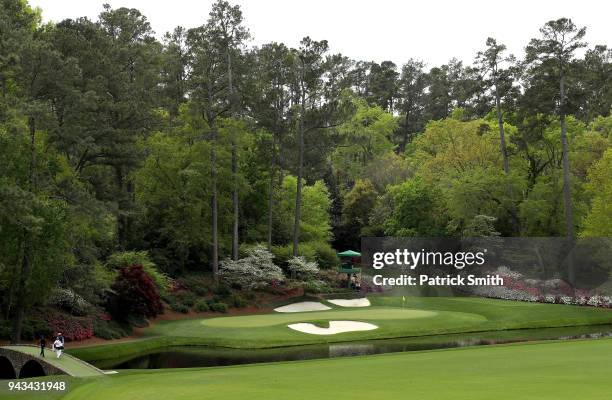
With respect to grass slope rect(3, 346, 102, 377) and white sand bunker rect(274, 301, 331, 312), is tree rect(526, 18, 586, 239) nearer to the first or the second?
white sand bunker rect(274, 301, 331, 312)

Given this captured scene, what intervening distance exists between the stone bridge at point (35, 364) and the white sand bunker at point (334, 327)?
604 inches

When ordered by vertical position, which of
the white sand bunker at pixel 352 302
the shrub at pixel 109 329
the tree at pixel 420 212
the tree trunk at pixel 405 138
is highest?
the tree trunk at pixel 405 138

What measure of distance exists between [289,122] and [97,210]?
26504mm

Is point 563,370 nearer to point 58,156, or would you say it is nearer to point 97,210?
point 97,210

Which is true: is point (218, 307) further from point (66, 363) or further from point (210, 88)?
point (66, 363)

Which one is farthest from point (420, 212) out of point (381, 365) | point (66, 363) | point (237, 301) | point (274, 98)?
point (66, 363)

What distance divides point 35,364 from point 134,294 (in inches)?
500

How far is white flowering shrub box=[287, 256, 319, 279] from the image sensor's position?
2199 inches

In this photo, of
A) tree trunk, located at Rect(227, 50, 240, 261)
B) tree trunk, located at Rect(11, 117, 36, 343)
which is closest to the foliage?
tree trunk, located at Rect(227, 50, 240, 261)

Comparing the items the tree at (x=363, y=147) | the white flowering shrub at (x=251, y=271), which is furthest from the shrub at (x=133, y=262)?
the tree at (x=363, y=147)

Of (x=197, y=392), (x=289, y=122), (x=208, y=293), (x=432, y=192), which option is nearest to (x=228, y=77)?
(x=289, y=122)

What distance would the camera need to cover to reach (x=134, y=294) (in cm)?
3884

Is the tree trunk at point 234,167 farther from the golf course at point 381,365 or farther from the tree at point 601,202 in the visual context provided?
the tree at point 601,202

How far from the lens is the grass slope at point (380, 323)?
117ft
